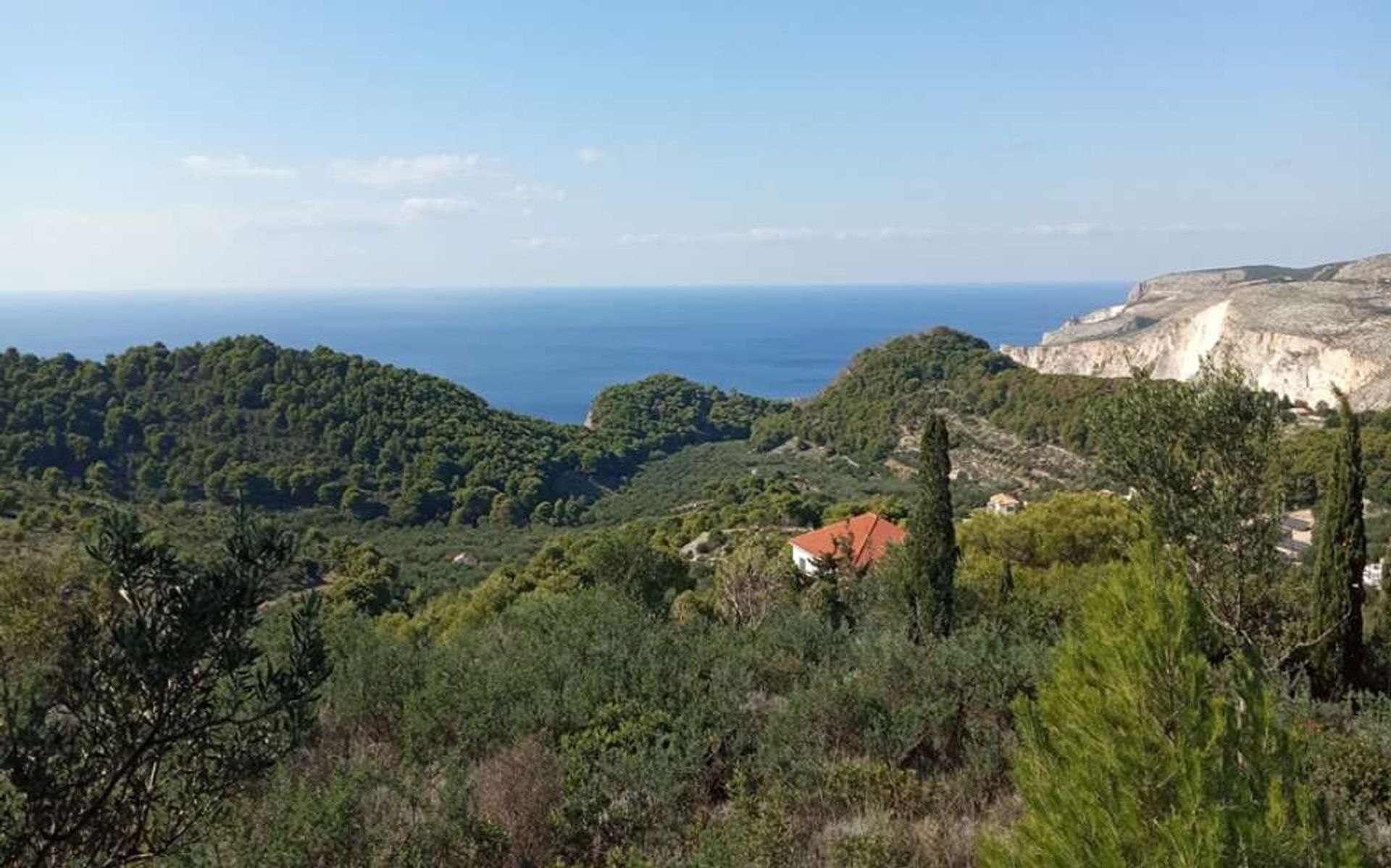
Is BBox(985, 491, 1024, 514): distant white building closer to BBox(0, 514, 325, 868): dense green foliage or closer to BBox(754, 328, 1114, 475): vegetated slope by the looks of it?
BBox(754, 328, 1114, 475): vegetated slope

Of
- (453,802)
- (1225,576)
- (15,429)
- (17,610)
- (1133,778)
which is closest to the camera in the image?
(1133,778)

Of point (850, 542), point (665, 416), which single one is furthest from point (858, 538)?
point (665, 416)

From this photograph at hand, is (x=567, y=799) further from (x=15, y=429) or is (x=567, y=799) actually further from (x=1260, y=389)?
(x=15, y=429)

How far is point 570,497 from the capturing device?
189 feet

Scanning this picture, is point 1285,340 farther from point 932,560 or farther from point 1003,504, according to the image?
point 932,560

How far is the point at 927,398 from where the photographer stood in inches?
2564

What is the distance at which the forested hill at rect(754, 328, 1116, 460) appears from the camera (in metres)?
53.7

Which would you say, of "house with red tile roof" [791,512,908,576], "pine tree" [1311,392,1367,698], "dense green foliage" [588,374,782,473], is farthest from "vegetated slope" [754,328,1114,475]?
"pine tree" [1311,392,1367,698]

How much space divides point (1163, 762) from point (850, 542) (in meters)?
24.2

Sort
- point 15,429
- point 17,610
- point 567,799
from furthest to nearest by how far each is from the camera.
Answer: point 15,429, point 17,610, point 567,799

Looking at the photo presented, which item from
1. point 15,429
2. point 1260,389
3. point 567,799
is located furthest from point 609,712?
point 15,429

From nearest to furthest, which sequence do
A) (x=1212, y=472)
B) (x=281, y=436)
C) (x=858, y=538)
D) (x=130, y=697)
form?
1. (x=130, y=697)
2. (x=1212, y=472)
3. (x=858, y=538)
4. (x=281, y=436)

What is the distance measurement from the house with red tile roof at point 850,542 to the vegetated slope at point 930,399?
24317 millimetres

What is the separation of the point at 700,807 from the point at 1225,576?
6679mm
